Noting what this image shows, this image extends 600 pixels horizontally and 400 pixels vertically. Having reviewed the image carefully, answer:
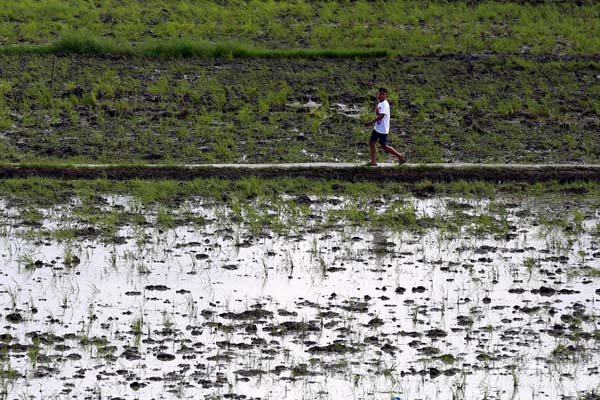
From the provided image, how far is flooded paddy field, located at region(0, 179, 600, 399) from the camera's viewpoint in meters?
7.42

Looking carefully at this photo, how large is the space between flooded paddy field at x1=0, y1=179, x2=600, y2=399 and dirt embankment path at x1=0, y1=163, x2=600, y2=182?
341mm

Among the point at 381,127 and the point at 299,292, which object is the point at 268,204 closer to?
the point at 381,127

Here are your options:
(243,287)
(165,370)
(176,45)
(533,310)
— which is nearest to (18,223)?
(243,287)

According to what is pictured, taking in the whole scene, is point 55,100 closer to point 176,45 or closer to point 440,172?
point 176,45

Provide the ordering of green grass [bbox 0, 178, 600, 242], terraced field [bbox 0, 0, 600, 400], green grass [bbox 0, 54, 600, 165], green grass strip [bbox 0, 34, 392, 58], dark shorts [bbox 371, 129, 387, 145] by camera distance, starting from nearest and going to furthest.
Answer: terraced field [bbox 0, 0, 600, 400] < green grass [bbox 0, 178, 600, 242] < dark shorts [bbox 371, 129, 387, 145] < green grass [bbox 0, 54, 600, 165] < green grass strip [bbox 0, 34, 392, 58]

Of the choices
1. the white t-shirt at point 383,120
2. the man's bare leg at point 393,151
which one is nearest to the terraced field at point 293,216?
the man's bare leg at point 393,151

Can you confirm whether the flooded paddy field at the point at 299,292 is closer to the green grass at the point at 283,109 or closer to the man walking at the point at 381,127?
the man walking at the point at 381,127

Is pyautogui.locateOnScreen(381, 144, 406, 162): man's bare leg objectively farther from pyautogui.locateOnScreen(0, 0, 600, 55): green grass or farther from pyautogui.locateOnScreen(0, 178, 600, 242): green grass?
pyautogui.locateOnScreen(0, 0, 600, 55): green grass

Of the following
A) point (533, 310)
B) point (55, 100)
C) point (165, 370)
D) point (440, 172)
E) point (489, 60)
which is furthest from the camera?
point (489, 60)

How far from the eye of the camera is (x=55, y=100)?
54.5 feet

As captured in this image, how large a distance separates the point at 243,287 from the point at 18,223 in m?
2.80

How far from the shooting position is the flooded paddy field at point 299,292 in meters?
7.42

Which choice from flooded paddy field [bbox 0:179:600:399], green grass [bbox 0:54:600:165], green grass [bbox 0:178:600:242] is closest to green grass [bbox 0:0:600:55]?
green grass [bbox 0:54:600:165]

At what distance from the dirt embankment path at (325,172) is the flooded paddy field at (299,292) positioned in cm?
34
